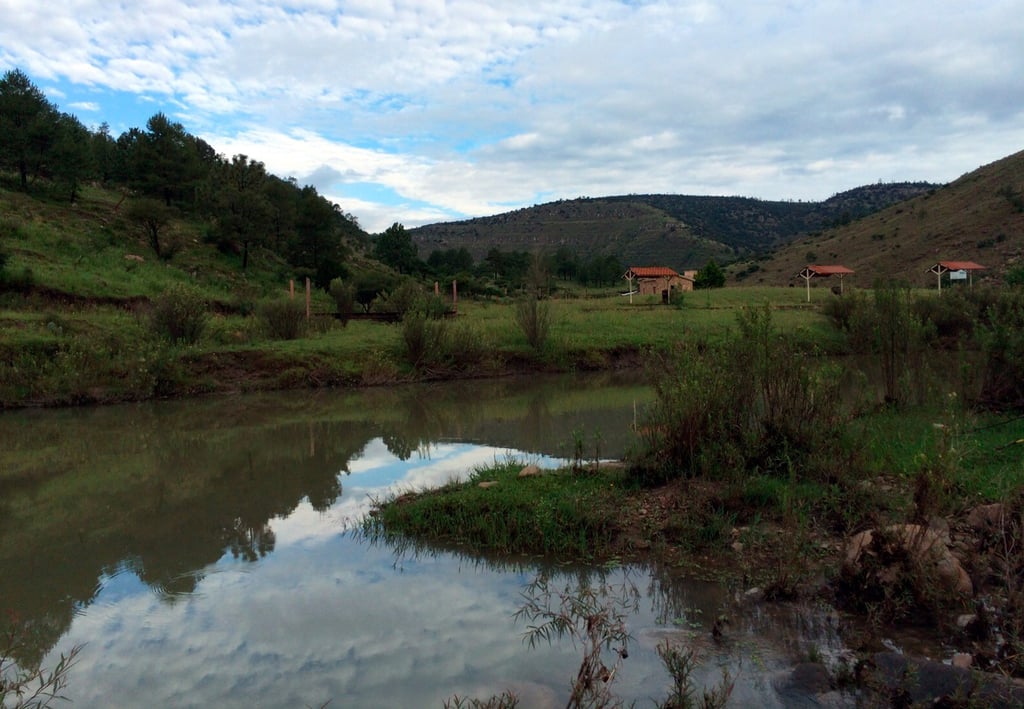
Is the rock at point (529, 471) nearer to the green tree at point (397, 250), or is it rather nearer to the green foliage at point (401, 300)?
the green foliage at point (401, 300)

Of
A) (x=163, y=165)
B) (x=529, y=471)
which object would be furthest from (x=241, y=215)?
(x=529, y=471)

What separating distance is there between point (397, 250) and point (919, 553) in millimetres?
54319

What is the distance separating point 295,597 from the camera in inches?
209

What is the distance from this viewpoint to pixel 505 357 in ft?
70.1

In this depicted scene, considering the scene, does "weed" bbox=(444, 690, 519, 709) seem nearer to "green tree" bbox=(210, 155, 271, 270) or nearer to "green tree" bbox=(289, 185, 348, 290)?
"green tree" bbox=(210, 155, 271, 270)

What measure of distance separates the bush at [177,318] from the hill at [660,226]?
65.3 meters

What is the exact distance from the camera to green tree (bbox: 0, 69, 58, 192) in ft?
107

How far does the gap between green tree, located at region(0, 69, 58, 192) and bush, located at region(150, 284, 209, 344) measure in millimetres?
21313

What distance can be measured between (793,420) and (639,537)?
2.15 metres

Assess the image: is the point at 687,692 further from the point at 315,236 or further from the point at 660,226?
the point at 660,226

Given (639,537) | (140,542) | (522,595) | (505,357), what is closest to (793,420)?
(639,537)

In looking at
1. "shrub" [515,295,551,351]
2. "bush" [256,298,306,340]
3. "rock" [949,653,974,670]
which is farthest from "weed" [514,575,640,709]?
"bush" [256,298,306,340]

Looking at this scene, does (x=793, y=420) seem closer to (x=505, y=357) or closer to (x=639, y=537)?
(x=639, y=537)

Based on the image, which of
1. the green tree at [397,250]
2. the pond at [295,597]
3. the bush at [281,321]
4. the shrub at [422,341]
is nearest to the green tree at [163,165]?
the green tree at [397,250]
